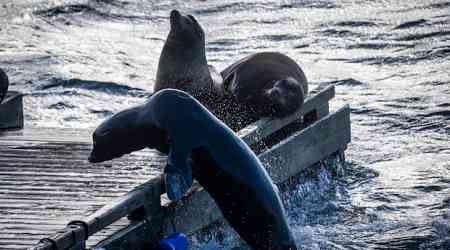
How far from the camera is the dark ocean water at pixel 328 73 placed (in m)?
9.94

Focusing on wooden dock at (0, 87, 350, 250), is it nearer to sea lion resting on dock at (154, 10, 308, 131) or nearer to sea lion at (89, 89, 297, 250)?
sea lion resting on dock at (154, 10, 308, 131)

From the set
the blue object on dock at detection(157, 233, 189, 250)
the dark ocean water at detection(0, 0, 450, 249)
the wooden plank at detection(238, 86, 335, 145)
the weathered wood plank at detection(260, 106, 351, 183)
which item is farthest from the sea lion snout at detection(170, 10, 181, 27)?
the blue object on dock at detection(157, 233, 189, 250)

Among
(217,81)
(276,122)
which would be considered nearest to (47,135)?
(217,81)

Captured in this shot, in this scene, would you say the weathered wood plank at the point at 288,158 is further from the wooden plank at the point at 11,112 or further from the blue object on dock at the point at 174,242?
the wooden plank at the point at 11,112

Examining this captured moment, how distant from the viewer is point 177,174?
23.3 feet

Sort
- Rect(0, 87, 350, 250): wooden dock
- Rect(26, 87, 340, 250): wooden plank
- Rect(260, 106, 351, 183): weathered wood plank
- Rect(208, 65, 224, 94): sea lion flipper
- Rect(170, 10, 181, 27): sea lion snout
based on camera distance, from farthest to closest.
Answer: Rect(208, 65, 224, 94): sea lion flipper, Rect(170, 10, 181, 27): sea lion snout, Rect(260, 106, 351, 183): weathered wood plank, Rect(0, 87, 350, 250): wooden dock, Rect(26, 87, 340, 250): wooden plank

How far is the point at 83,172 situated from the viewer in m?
8.62

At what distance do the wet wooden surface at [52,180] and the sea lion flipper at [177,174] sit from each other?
0.51 meters

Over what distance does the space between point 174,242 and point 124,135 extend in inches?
29.9

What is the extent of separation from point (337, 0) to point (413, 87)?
563cm

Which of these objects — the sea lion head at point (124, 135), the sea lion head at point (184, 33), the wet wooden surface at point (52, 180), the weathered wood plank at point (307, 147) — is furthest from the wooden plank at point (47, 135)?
the sea lion head at point (124, 135)

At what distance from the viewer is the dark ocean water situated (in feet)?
32.6

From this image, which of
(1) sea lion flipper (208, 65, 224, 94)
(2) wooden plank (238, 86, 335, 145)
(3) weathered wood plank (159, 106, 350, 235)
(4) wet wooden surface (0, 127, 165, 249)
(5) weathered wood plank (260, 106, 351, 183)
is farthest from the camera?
(1) sea lion flipper (208, 65, 224, 94)

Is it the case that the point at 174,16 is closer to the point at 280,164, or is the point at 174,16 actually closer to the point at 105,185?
the point at 280,164
